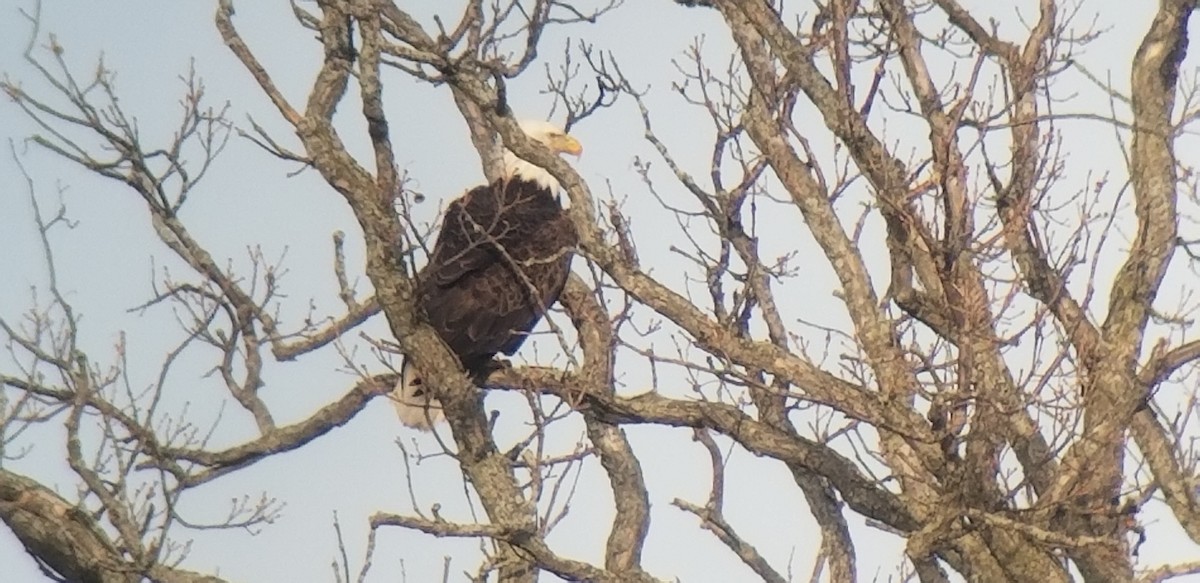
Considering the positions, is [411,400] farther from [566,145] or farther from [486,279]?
[566,145]

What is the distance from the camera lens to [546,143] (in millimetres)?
7797

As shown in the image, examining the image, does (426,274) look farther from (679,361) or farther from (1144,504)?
(1144,504)

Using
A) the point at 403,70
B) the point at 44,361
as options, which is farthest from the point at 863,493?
the point at 44,361

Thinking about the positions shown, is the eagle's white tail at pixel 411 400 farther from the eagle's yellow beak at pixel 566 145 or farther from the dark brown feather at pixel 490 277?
the eagle's yellow beak at pixel 566 145

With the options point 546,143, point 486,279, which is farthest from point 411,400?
point 546,143

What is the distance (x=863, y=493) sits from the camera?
4957mm

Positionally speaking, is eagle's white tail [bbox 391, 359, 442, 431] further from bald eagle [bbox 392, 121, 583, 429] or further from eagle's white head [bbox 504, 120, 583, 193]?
eagle's white head [bbox 504, 120, 583, 193]

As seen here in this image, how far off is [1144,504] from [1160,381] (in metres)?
0.40

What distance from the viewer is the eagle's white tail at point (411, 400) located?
620 centimetres

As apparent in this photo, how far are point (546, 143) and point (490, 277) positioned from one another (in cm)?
121

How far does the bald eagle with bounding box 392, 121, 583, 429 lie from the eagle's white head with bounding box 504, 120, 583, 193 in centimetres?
45

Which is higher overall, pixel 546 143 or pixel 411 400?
pixel 546 143

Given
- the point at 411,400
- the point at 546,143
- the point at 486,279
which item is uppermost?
the point at 546,143

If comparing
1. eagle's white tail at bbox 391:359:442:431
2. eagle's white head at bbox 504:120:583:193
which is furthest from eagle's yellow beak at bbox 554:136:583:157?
eagle's white tail at bbox 391:359:442:431
